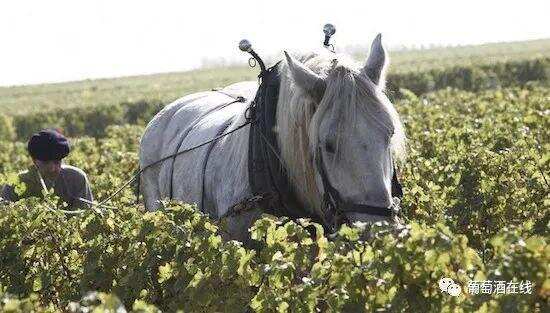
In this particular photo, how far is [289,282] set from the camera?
338 cm

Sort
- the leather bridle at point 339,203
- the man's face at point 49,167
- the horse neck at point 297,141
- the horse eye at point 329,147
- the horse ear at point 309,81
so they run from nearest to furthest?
the leather bridle at point 339,203, the horse eye at point 329,147, the horse ear at point 309,81, the horse neck at point 297,141, the man's face at point 49,167

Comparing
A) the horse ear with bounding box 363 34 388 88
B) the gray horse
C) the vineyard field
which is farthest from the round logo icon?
the horse ear with bounding box 363 34 388 88

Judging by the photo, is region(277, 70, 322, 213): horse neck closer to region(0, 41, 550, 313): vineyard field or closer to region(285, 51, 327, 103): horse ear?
region(285, 51, 327, 103): horse ear

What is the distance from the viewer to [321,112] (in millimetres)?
4301

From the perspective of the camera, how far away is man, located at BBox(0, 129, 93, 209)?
659 cm

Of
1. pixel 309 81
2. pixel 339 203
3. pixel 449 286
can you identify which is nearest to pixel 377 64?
pixel 309 81

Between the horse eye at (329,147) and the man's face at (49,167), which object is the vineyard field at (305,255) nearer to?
the horse eye at (329,147)

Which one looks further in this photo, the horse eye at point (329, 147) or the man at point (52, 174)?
the man at point (52, 174)

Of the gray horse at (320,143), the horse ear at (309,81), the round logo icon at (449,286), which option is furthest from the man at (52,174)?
the round logo icon at (449,286)

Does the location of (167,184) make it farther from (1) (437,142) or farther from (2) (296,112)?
(1) (437,142)

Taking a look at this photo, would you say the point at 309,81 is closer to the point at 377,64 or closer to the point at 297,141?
the point at 297,141

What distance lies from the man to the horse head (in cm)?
270

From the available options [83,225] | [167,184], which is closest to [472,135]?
[167,184]

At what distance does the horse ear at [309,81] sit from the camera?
4.36 meters
